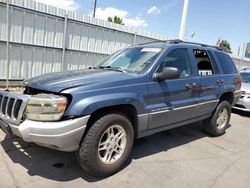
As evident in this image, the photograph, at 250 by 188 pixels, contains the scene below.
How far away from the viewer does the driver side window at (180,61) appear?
4261 millimetres

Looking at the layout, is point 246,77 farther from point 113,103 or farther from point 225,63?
point 113,103

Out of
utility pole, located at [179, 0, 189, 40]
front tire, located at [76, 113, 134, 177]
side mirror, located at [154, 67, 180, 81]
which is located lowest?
front tire, located at [76, 113, 134, 177]

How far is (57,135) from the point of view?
2.94m

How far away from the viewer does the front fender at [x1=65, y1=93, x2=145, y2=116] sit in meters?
3.01

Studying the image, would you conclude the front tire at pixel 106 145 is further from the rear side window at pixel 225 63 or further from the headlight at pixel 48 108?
the rear side window at pixel 225 63

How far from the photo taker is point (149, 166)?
3895mm

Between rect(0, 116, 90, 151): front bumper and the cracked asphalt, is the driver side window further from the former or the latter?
rect(0, 116, 90, 151): front bumper

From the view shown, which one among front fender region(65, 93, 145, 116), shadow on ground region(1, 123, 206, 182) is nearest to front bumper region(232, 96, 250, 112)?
shadow on ground region(1, 123, 206, 182)

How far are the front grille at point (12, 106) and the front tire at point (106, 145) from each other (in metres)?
0.85

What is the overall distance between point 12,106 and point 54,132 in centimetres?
77

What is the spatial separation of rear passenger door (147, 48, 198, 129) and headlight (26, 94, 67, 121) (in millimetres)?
1357

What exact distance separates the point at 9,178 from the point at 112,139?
1364 mm

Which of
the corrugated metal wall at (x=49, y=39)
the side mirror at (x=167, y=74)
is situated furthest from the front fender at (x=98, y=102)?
the corrugated metal wall at (x=49, y=39)

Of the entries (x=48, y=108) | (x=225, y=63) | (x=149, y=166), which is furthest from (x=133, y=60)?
(x=225, y=63)
